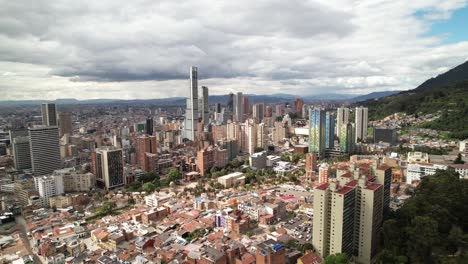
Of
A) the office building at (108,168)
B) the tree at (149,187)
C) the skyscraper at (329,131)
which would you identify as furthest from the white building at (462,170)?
the office building at (108,168)

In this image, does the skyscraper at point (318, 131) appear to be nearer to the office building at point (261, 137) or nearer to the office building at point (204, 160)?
the office building at point (261, 137)

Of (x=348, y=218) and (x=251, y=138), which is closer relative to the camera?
(x=348, y=218)

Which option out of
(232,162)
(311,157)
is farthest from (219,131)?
(311,157)

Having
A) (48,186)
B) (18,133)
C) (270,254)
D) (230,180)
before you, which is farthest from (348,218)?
(18,133)

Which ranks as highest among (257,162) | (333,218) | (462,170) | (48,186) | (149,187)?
(333,218)

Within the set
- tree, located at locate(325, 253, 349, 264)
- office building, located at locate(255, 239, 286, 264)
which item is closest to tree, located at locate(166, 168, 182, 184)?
office building, located at locate(255, 239, 286, 264)

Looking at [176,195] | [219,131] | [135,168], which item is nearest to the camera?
[176,195]

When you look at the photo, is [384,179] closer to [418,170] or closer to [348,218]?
[348,218]

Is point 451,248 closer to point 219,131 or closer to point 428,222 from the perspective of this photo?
point 428,222
